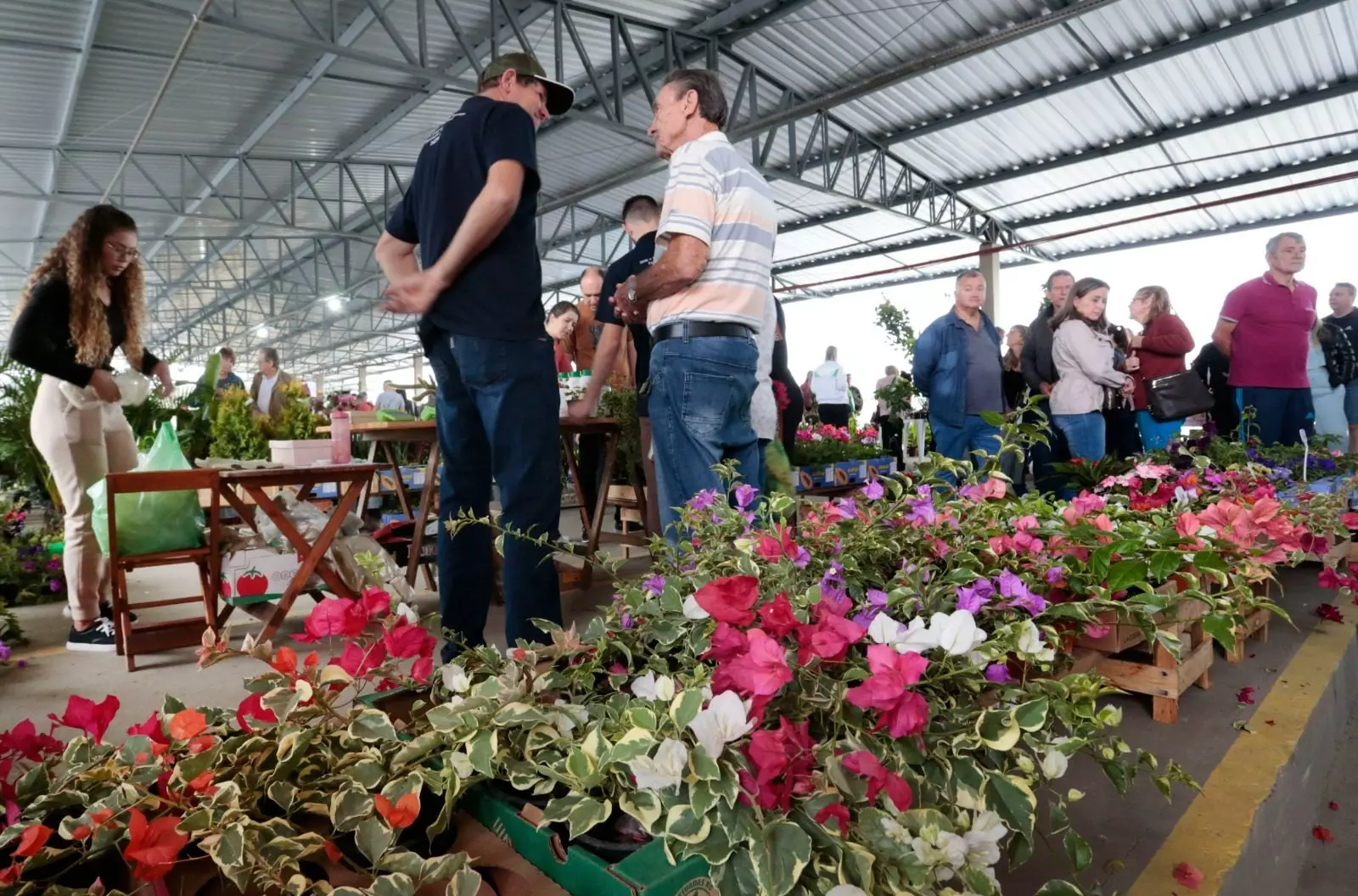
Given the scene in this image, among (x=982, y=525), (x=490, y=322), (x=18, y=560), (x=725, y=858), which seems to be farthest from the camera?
(x=18, y=560)

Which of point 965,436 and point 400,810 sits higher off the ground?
point 965,436

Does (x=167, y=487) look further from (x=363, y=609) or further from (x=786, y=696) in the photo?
(x=786, y=696)

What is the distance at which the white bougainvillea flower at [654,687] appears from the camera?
645mm

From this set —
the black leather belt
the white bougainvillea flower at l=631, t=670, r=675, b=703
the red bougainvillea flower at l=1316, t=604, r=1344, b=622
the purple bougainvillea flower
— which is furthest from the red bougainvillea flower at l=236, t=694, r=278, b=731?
the red bougainvillea flower at l=1316, t=604, r=1344, b=622

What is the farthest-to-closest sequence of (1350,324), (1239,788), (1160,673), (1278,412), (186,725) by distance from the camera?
(1350,324) < (1278,412) < (1160,673) < (1239,788) < (186,725)

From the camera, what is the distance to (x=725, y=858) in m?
→ 0.56

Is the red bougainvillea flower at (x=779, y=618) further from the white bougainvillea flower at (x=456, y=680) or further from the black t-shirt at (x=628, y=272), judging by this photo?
the black t-shirt at (x=628, y=272)

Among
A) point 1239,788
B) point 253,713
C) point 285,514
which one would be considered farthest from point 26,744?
point 285,514

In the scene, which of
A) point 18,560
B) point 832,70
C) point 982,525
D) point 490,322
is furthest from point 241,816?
point 832,70

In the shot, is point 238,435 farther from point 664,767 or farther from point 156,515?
point 664,767

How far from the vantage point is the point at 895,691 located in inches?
23.7

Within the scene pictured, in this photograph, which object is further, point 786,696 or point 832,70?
point 832,70

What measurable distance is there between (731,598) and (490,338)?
1202mm

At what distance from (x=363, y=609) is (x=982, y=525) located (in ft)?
2.91
